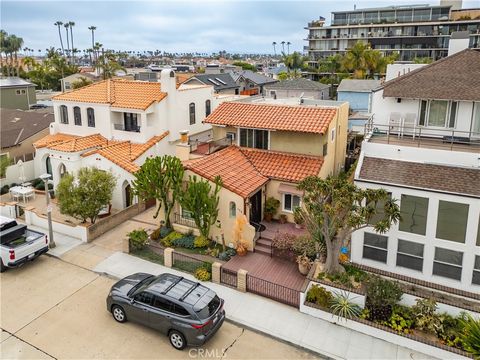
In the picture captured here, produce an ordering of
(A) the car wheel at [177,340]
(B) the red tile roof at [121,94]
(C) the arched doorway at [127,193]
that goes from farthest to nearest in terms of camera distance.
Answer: (B) the red tile roof at [121,94], (C) the arched doorway at [127,193], (A) the car wheel at [177,340]

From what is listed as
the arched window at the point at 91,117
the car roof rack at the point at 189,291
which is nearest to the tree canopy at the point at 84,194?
the arched window at the point at 91,117

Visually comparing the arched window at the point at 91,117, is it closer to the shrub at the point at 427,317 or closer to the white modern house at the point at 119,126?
the white modern house at the point at 119,126

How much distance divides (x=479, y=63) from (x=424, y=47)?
2832 inches

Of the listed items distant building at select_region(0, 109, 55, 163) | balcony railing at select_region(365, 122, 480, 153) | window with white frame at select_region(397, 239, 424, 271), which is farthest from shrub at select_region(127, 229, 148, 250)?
distant building at select_region(0, 109, 55, 163)

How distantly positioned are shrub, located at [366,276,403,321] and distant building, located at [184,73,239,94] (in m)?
43.5

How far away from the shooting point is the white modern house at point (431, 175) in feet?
50.9

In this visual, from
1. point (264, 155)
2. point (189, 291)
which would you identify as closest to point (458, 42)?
point (264, 155)

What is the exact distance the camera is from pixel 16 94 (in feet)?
179

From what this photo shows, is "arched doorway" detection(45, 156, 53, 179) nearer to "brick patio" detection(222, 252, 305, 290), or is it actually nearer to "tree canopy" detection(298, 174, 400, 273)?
"brick patio" detection(222, 252, 305, 290)

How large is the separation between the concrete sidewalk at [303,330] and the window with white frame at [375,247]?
4.09 m

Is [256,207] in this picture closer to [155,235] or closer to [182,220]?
[182,220]

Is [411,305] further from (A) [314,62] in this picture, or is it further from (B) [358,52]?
(A) [314,62]

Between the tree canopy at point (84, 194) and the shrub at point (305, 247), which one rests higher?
the tree canopy at point (84, 194)

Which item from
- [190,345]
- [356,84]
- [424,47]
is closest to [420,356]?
[190,345]
